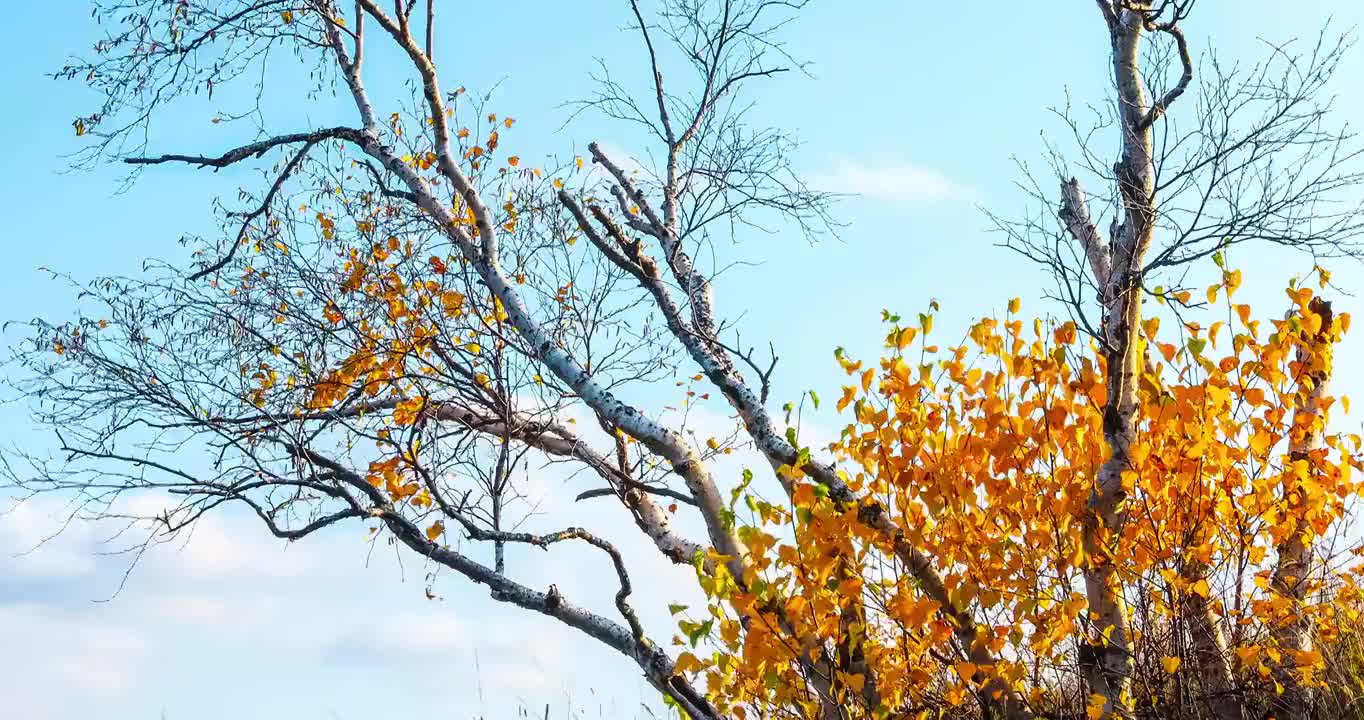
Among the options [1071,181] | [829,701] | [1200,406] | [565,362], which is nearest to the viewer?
[1200,406]

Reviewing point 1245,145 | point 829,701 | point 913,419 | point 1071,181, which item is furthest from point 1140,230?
point 829,701

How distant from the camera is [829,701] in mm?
→ 4242

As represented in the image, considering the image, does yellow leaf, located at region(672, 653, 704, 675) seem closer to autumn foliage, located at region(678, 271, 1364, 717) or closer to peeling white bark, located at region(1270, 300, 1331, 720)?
autumn foliage, located at region(678, 271, 1364, 717)

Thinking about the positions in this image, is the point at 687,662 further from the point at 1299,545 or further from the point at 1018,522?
the point at 1299,545

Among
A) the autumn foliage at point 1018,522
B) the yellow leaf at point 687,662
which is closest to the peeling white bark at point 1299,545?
the autumn foliage at point 1018,522

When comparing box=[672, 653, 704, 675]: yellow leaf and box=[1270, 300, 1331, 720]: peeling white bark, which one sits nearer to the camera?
box=[672, 653, 704, 675]: yellow leaf

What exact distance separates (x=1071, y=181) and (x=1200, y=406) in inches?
97.1

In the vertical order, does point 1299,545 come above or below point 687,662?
above

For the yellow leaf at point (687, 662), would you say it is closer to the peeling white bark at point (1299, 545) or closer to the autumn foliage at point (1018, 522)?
the autumn foliage at point (1018, 522)

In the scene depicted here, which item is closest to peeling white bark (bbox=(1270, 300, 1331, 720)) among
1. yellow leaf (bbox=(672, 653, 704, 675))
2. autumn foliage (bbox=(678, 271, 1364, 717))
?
autumn foliage (bbox=(678, 271, 1364, 717))

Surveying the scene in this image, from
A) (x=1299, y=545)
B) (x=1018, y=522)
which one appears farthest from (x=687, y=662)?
(x=1299, y=545)

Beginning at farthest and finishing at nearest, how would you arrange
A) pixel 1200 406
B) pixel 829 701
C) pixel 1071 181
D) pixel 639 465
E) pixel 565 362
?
1. pixel 639 465
2. pixel 1071 181
3. pixel 565 362
4. pixel 829 701
5. pixel 1200 406

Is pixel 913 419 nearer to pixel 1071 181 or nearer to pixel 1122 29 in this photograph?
pixel 1122 29

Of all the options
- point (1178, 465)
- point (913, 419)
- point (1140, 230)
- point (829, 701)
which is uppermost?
point (1140, 230)
